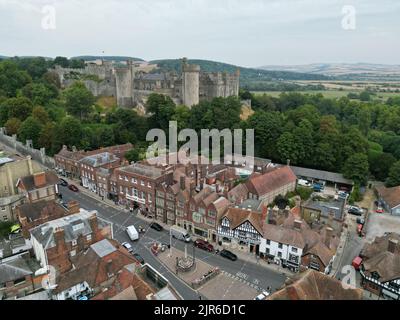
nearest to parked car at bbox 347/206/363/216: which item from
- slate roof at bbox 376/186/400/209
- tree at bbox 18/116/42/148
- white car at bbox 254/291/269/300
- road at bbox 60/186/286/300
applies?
slate roof at bbox 376/186/400/209

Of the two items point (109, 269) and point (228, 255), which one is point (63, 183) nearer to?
point (109, 269)

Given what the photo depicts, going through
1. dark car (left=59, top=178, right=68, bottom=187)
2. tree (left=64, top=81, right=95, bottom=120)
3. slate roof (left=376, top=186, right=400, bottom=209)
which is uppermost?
tree (left=64, top=81, right=95, bottom=120)

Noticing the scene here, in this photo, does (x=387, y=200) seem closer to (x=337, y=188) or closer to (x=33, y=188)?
(x=337, y=188)

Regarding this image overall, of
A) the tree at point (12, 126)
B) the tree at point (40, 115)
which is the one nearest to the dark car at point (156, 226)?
the tree at point (40, 115)

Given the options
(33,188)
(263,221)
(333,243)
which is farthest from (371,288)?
(33,188)

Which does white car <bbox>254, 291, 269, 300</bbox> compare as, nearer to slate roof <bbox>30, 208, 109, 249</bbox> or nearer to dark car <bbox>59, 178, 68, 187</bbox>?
slate roof <bbox>30, 208, 109, 249</bbox>

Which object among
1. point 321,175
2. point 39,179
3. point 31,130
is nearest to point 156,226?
point 39,179
